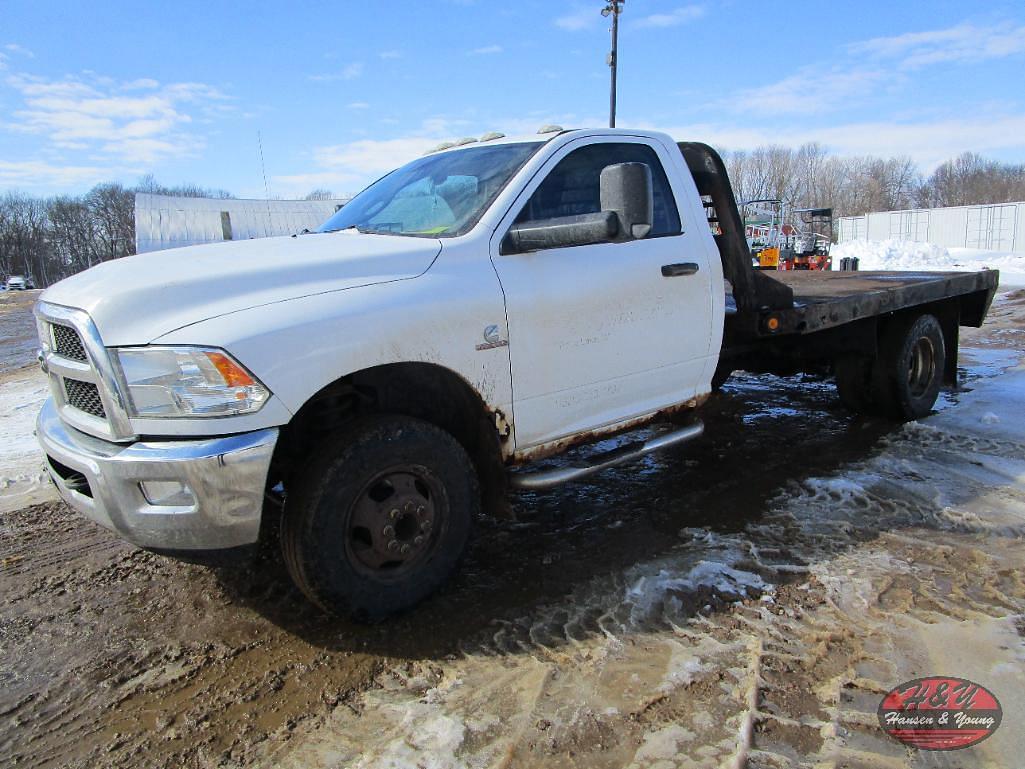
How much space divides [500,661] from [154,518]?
1.38 metres

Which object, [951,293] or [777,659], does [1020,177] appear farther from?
[777,659]

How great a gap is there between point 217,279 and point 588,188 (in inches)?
74.6

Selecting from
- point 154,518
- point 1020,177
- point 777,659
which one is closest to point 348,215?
point 154,518

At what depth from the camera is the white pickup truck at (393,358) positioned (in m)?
2.40

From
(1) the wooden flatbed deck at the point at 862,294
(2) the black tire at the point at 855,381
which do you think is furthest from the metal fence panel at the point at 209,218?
(2) the black tire at the point at 855,381

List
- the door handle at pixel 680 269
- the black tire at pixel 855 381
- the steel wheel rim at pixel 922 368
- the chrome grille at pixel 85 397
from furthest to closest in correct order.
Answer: the steel wheel rim at pixel 922 368
the black tire at pixel 855 381
the door handle at pixel 680 269
the chrome grille at pixel 85 397

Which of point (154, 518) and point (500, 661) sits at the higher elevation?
point (154, 518)

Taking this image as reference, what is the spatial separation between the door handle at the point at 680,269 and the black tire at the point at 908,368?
282cm

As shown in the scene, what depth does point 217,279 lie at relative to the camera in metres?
2.59

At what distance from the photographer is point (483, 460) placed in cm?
328

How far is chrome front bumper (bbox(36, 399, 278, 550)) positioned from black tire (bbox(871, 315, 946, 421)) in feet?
16.7

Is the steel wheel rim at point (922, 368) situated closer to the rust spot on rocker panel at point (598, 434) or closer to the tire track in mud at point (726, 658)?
the tire track in mud at point (726, 658)

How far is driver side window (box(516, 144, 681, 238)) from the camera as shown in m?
3.34

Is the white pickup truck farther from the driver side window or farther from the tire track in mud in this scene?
the tire track in mud
